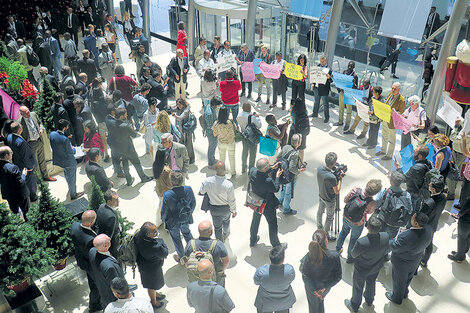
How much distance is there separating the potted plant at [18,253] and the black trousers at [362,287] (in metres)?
3.80

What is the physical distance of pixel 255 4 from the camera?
1331cm

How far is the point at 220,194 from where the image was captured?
6152mm

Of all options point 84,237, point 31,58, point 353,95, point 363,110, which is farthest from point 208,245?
point 31,58

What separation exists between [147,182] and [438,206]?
17.8ft

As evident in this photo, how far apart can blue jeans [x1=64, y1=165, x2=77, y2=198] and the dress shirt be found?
311 centimetres

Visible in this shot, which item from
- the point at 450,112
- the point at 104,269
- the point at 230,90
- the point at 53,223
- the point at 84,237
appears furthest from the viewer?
the point at 230,90

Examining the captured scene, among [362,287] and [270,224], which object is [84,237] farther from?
[362,287]

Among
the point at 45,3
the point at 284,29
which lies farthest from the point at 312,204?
the point at 45,3

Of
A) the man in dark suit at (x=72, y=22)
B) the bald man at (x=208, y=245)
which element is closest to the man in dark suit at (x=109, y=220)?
the bald man at (x=208, y=245)

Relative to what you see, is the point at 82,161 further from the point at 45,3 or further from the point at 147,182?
the point at 45,3

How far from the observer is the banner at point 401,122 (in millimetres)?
8367

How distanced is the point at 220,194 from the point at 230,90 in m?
4.01

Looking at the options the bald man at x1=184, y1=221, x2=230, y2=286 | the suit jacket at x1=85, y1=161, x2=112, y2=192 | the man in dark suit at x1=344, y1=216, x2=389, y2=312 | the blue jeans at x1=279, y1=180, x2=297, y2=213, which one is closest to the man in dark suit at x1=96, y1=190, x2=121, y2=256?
the bald man at x1=184, y1=221, x2=230, y2=286

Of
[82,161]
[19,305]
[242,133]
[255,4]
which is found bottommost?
[82,161]
